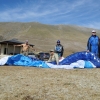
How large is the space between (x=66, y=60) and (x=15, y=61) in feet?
9.34

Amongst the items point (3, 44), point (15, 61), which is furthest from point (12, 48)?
point (15, 61)

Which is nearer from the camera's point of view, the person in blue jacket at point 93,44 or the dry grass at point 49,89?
the dry grass at point 49,89

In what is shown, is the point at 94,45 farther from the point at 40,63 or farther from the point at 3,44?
the point at 3,44

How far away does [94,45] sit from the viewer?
1213 cm

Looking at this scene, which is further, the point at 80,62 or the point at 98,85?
Result: the point at 80,62

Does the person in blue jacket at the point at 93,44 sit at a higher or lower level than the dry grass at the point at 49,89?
higher

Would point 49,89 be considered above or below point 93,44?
below

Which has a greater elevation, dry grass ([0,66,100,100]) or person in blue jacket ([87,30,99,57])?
person in blue jacket ([87,30,99,57])

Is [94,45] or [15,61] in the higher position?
[94,45]

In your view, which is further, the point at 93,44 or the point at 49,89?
the point at 93,44

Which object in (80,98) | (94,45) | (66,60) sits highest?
(94,45)

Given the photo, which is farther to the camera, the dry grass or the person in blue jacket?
the person in blue jacket

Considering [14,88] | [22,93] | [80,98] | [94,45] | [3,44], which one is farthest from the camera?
[3,44]

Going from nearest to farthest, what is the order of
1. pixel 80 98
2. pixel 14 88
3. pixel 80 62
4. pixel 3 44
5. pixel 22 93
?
pixel 80 98 < pixel 22 93 < pixel 14 88 < pixel 80 62 < pixel 3 44
